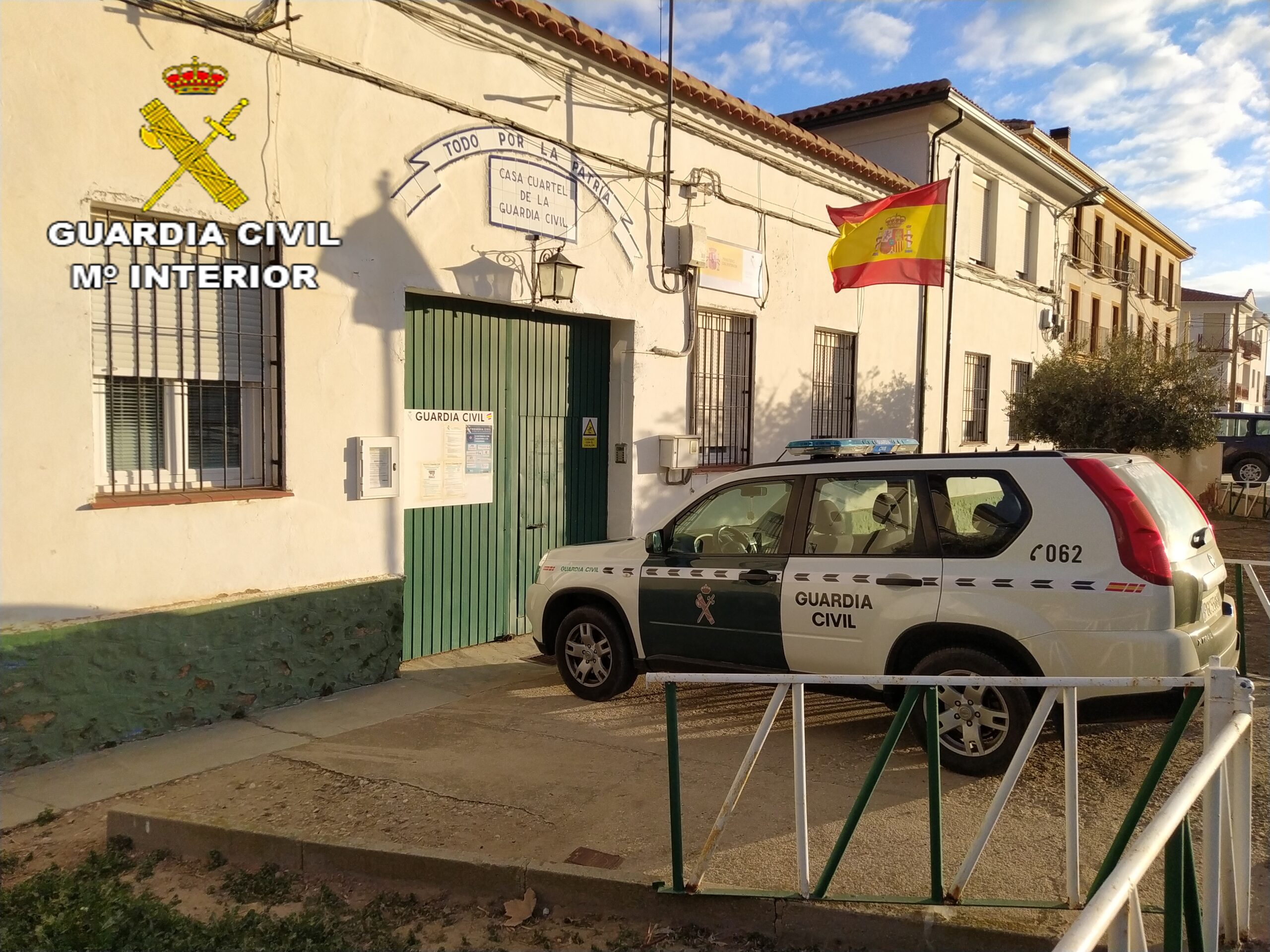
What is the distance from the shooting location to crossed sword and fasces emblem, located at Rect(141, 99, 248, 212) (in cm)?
538

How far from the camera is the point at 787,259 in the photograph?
36.2ft

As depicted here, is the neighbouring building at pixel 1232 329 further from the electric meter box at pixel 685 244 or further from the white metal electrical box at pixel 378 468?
the white metal electrical box at pixel 378 468

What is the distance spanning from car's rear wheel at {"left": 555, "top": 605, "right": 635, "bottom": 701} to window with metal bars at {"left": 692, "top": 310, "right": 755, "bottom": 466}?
3954mm

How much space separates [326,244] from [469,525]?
2.62 metres

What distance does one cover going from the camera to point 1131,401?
13609mm

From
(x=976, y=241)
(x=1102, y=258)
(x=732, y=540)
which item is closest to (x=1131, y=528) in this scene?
(x=732, y=540)

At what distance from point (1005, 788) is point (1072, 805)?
1.03 feet

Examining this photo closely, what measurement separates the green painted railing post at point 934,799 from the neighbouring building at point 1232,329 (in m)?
49.2

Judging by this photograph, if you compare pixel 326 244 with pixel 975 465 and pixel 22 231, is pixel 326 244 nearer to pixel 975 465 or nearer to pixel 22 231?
pixel 22 231

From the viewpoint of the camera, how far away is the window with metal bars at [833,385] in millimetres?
12008

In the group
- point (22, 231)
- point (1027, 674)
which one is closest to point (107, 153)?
point (22, 231)

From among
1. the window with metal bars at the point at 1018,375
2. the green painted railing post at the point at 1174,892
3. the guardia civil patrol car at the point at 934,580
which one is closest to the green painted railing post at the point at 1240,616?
→ the guardia civil patrol car at the point at 934,580

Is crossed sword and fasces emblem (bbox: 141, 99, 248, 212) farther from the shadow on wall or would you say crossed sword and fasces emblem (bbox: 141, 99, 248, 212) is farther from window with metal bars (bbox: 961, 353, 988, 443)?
window with metal bars (bbox: 961, 353, 988, 443)

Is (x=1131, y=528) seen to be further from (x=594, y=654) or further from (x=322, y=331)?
(x=322, y=331)
